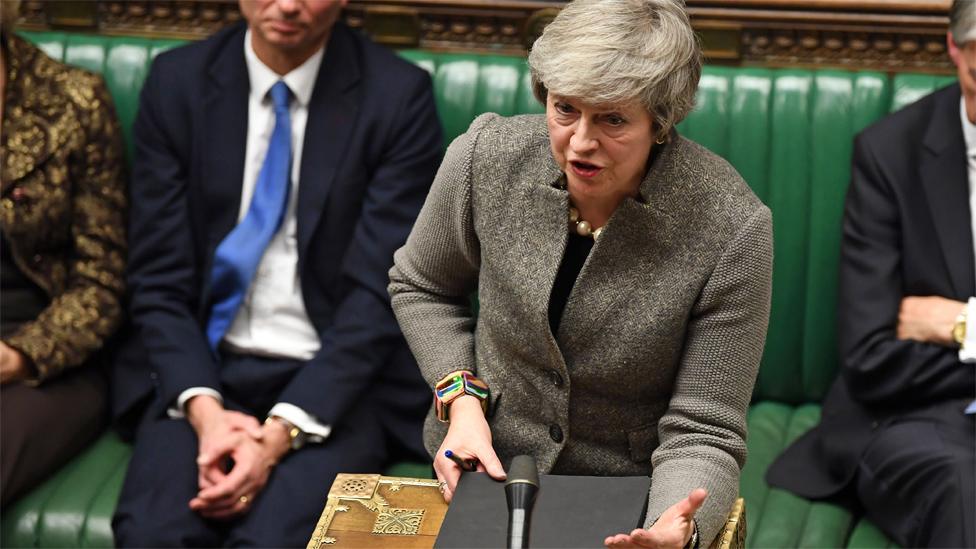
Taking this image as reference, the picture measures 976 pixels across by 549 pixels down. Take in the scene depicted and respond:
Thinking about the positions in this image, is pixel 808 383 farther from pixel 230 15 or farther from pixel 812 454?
pixel 230 15

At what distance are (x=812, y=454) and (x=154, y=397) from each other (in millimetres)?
1468

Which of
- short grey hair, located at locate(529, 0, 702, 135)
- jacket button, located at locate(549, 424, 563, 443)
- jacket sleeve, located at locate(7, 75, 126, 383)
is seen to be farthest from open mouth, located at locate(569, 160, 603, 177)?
jacket sleeve, located at locate(7, 75, 126, 383)

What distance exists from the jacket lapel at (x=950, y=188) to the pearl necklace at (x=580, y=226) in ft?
3.50

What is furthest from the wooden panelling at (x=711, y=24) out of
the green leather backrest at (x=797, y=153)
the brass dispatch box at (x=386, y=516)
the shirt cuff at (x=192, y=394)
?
the brass dispatch box at (x=386, y=516)

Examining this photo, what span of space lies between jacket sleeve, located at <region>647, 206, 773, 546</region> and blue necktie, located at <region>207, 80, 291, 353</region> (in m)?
1.20

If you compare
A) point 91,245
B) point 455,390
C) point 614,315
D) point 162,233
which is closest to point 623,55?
point 614,315

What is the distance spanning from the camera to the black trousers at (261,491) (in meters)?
2.70

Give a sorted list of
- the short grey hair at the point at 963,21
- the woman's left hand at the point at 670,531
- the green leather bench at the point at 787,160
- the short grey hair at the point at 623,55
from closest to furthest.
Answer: the woman's left hand at the point at 670,531
the short grey hair at the point at 623,55
the short grey hair at the point at 963,21
the green leather bench at the point at 787,160

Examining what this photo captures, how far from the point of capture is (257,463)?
2760 mm

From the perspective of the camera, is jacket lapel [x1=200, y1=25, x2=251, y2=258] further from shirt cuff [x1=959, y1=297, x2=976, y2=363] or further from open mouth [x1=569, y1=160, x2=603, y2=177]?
shirt cuff [x1=959, y1=297, x2=976, y2=363]

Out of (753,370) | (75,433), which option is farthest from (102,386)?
(753,370)

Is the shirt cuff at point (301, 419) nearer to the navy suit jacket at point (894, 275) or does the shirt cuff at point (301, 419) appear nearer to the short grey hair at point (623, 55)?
the navy suit jacket at point (894, 275)

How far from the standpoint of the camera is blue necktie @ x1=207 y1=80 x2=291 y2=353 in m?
2.95

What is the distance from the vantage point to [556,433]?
2154 millimetres
